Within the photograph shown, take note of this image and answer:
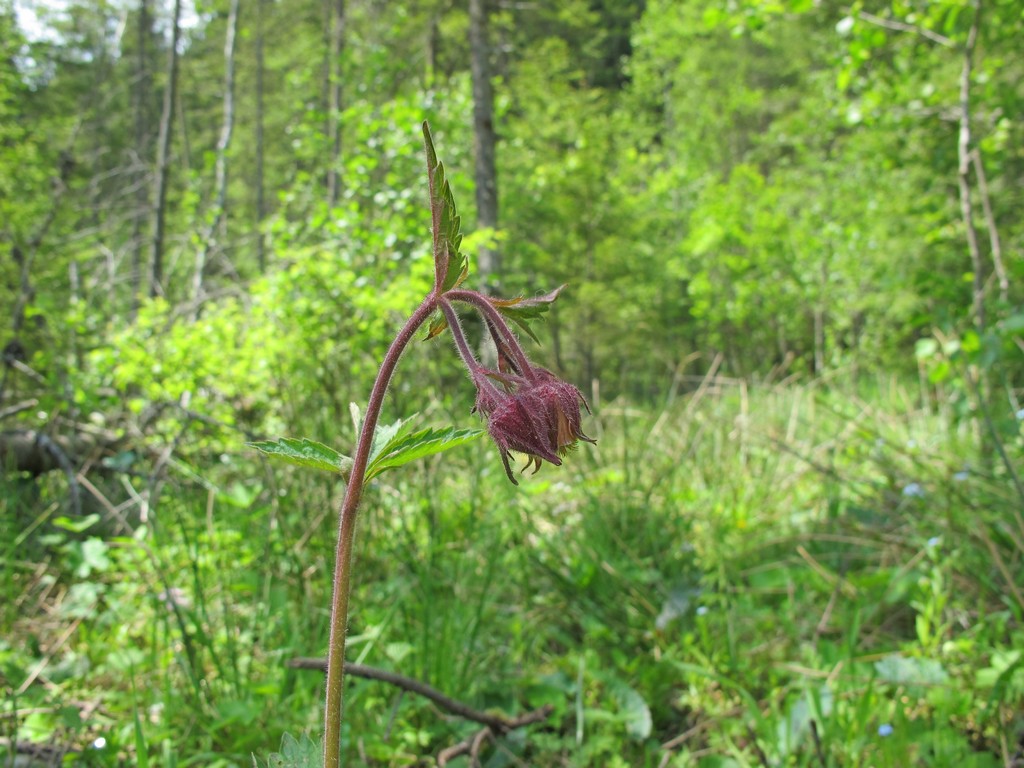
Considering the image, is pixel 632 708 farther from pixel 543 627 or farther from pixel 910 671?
pixel 910 671

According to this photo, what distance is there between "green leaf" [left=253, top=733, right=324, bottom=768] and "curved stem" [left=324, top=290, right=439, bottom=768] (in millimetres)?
53

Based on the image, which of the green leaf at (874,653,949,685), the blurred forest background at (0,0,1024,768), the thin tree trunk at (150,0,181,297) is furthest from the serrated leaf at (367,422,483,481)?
the thin tree trunk at (150,0,181,297)

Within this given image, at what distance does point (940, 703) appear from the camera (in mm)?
1681

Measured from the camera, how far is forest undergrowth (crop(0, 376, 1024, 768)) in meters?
1.63

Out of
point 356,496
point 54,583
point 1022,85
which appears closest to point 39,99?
point 54,583

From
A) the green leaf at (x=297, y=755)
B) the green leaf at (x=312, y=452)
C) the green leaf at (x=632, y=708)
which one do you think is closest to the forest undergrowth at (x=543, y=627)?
the green leaf at (x=632, y=708)

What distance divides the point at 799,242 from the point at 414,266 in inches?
309

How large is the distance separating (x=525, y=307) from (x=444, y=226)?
145 millimetres

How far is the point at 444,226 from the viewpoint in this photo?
2.37 ft

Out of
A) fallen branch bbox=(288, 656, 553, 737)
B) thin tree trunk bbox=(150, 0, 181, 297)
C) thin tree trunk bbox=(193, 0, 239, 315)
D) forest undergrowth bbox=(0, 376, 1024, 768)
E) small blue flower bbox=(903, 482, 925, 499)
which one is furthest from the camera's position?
thin tree trunk bbox=(150, 0, 181, 297)

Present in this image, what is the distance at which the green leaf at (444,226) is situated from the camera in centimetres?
69

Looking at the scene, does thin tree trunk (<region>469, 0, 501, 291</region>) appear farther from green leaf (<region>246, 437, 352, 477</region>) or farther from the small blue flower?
green leaf (<region>246, 437, 352, 477</region>)

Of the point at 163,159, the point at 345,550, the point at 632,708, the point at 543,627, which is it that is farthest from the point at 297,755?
the point at 163,159

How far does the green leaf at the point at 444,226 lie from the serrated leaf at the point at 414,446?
0.16 metres
